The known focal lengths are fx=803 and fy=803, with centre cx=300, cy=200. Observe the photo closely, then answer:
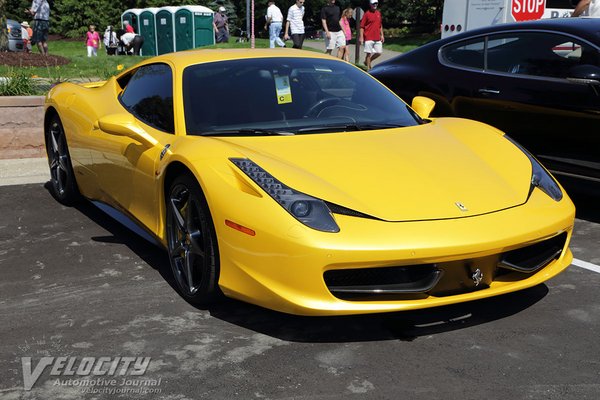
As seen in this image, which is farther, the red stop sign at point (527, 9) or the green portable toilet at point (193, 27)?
the green portable toilet at point (193, 27)

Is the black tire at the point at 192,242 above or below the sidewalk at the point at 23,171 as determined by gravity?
above

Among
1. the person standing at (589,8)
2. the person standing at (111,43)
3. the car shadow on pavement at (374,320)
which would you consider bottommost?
the person standing at (111,43)

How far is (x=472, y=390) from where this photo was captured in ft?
10.3

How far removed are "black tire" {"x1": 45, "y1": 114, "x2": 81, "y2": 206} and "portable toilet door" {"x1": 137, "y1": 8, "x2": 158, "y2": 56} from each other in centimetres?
2594

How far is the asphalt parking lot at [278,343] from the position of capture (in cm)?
319

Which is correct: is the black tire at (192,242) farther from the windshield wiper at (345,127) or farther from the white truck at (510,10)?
the white truck at (510,10)

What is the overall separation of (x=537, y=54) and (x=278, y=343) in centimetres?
360

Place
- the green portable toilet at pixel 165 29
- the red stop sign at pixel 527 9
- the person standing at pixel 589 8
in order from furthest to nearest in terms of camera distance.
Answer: the green portable toilet at pixel 165 29 → the red stop sign at pixel 527 9 → the person standing at pixel 589 8

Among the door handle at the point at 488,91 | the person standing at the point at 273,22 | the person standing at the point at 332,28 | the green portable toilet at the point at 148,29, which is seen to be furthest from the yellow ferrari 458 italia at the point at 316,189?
the green portable toilet at the point at 148,29

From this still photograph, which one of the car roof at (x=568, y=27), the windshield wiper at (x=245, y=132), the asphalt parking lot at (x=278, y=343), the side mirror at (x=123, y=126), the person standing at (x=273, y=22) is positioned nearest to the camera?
the asphalt parking lot at (x=278, y=343)

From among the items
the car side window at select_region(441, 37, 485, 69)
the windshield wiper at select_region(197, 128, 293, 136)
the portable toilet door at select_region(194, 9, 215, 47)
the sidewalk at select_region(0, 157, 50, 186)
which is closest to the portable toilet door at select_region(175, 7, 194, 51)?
the portable toilet door at select_region(194, 9, 215, 47)

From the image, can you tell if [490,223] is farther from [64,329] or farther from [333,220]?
[64,329]

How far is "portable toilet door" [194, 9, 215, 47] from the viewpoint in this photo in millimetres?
29469

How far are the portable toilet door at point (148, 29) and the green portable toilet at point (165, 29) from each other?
1.35 feet
